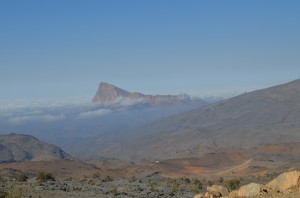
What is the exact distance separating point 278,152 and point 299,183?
97064 millimetres

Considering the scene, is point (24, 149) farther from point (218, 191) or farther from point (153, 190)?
point (218, 191)

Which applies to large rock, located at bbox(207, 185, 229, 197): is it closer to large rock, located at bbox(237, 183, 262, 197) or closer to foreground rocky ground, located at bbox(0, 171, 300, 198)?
foreground rocky ground, located at bbox(0, 171, 300, 198)

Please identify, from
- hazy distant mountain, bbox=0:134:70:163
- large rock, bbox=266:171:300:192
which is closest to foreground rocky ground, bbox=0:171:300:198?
large rock, bbox=266:171:300:192

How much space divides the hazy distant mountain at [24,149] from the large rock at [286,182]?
148020mm

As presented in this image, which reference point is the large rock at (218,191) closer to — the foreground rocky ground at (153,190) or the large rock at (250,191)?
the foreground rocky ground at (153,190)

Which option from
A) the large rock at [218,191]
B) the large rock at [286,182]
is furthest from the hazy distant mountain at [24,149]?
the large rock at [286,182]

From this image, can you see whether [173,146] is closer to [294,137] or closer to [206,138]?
[206,138]

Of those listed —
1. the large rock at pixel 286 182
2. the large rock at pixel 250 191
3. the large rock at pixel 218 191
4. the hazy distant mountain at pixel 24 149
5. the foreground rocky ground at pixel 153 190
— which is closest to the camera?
the large rock at pixel 286 182

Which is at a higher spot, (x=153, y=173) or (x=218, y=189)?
(x=218, y=189)

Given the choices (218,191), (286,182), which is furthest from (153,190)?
(286,182)

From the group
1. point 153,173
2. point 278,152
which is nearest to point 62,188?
point 153,173

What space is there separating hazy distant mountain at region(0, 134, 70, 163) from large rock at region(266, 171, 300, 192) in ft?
486

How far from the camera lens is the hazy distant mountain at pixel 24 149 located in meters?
166

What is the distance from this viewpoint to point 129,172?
84.3 metres
